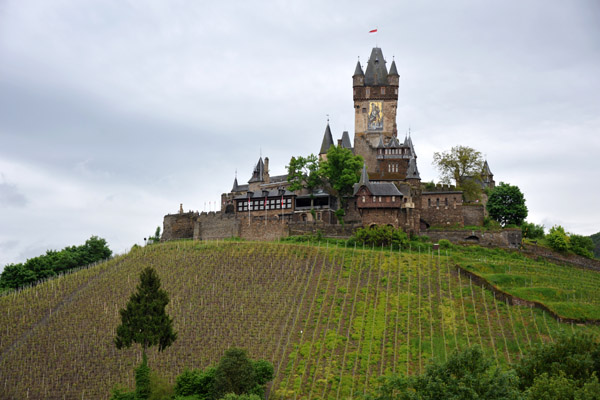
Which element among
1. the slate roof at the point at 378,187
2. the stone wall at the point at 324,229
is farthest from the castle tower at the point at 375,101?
the stone wall at the point at 324,229

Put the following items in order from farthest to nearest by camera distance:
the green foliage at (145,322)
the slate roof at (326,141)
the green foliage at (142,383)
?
the slate roof at (326,141) < the green foliage at (145,322) < the green foliage at (142,383)

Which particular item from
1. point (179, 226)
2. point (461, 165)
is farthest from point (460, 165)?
point (179, 226)

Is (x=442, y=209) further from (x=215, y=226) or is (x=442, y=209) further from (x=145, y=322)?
(x=145, y=322)

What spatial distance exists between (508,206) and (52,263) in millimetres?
56153

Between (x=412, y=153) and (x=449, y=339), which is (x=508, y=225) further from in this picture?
(x=449, y=339)

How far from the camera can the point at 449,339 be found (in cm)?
4653

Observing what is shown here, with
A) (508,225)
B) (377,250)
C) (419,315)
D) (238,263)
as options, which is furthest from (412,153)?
(419,315)

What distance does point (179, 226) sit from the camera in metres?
81.9

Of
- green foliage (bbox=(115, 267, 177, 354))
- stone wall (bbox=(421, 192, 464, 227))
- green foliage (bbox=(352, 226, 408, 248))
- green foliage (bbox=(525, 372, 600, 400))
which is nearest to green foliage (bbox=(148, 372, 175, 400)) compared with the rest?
green foliage (bbox=(115, 267, 177, 354))

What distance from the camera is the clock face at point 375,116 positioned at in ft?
293

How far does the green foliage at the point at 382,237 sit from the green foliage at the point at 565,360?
30.0m

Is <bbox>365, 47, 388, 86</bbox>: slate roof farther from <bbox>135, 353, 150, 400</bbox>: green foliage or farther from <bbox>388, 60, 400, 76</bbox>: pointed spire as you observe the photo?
<bbox>135, 353, 150, 400</bbox>: green foliage

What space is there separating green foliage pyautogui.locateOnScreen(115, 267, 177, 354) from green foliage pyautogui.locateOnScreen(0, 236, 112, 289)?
3718cm

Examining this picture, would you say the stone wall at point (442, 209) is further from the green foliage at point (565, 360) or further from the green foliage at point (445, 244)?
the green foliage at point (565, 360)
